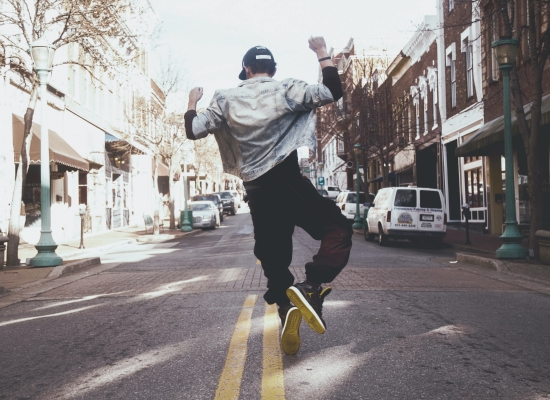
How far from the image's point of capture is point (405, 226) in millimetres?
18500

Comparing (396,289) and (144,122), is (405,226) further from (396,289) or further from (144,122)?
(144,122)

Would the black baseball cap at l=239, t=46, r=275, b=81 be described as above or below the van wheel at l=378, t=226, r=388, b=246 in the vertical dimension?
above

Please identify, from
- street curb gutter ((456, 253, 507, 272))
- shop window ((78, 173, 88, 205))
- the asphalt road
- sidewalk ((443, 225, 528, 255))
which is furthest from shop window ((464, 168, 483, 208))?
the asphalt road

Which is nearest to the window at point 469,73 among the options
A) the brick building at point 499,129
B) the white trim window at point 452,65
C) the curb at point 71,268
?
the brick building at point 499,129

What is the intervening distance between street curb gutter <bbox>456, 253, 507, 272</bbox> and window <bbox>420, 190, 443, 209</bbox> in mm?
5548

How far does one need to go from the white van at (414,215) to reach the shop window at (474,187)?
6642 millimetres

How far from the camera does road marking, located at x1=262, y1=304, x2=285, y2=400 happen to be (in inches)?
142

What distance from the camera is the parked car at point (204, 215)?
3262 centimetres

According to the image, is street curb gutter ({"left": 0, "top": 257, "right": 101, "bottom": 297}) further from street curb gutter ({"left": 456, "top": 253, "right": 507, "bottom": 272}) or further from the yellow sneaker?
street curb gutter ({"left": 456, "top": 253, "right": 507, "bottom": 272})

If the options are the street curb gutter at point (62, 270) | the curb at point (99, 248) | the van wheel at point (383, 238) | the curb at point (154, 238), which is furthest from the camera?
the curb at point (154, 238)

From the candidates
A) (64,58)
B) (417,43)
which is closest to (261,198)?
(64,58)

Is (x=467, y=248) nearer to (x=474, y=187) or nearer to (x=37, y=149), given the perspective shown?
(x=474, y=187)

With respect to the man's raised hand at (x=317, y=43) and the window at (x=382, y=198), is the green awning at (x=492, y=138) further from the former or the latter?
the man's raised hand at (x=317, y=43)

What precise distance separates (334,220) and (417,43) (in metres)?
29.3
